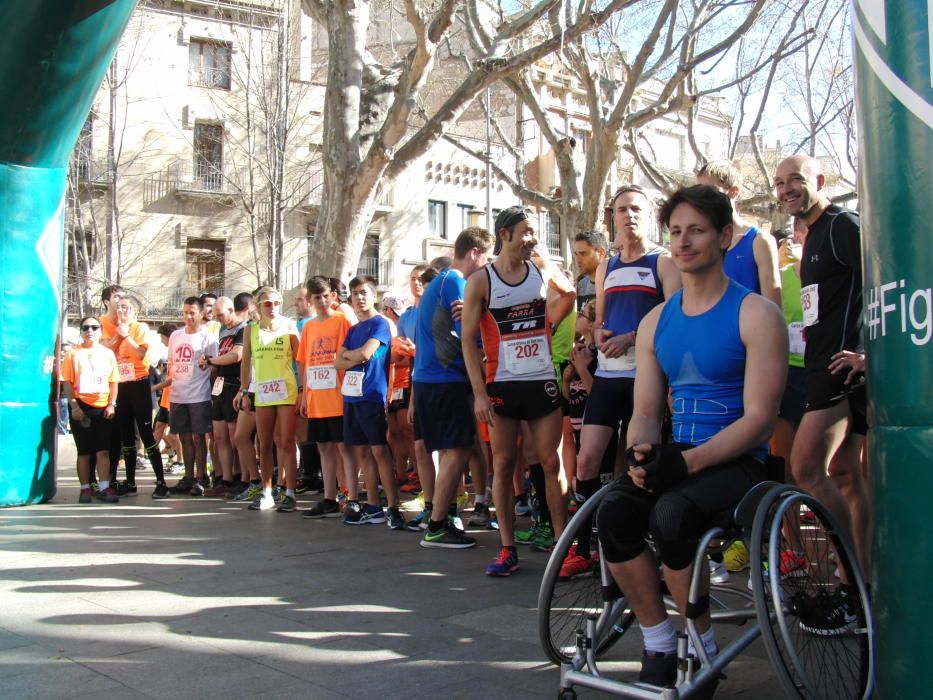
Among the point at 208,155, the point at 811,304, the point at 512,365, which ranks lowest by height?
the point at 512,365

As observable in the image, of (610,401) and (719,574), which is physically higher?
(610,401)

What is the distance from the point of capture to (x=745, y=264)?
5.39m

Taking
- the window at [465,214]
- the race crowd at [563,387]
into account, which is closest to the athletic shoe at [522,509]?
the race crowd at [563,387]

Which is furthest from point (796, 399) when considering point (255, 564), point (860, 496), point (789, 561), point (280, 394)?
point (280, 394)

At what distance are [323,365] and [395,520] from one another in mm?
1705

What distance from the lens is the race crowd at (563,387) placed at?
342cm

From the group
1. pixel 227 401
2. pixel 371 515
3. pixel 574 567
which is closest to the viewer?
pixel 574 567

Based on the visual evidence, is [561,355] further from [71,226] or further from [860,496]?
[71,226]

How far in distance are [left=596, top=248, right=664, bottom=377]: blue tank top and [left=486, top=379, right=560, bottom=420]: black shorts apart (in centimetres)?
35

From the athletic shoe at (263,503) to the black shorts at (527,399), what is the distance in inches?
155

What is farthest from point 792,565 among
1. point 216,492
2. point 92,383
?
point 92,383

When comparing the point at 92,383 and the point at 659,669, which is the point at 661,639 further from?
the point at 92,383

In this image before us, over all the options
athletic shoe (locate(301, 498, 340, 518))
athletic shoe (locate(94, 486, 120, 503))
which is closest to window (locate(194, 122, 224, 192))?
athletic shoe (locate(94, 486, 120, 503))

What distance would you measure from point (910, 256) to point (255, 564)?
183 inches
